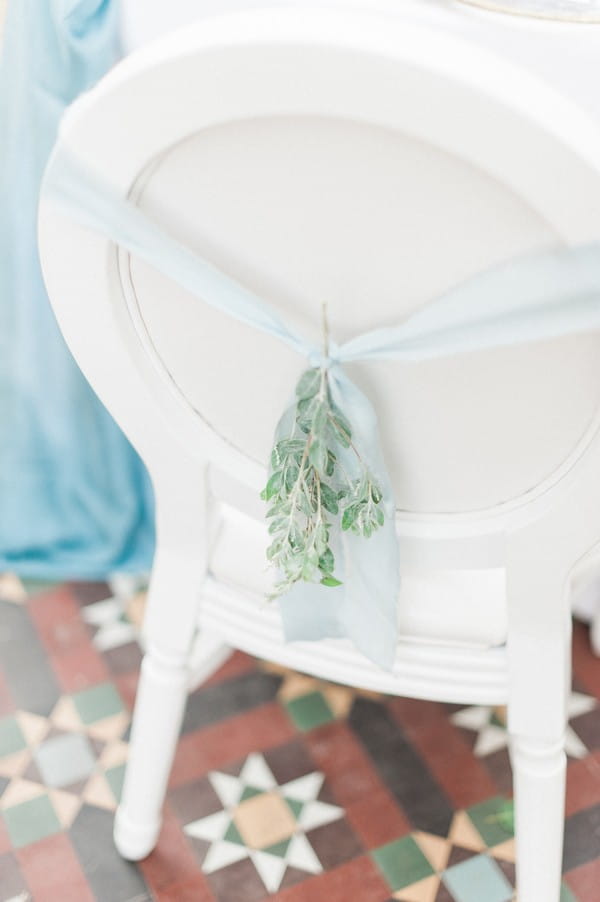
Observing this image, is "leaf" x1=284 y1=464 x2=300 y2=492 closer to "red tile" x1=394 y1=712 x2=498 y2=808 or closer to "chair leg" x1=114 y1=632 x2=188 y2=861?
"chair leg" x1=114 y1=632 x2=188 y2=861

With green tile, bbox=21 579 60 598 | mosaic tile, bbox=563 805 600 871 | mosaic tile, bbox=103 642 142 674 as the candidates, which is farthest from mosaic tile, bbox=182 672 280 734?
mosaic tile, bbox=563 805 600 871

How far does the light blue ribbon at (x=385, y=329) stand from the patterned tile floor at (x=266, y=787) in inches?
22.0

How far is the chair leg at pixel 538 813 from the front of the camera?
1.06 meters

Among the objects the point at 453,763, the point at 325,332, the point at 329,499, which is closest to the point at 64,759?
the point at 453,763

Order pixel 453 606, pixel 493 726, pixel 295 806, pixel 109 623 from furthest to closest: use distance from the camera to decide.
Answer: pixel 109 623 → pixel 493 726 → pixel 295 806 → pixel 453 606

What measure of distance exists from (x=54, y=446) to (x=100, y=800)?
531mm

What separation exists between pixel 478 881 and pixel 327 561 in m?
0.65

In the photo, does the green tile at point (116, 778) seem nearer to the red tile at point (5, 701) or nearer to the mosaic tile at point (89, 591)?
the red tile at point (5, 701)

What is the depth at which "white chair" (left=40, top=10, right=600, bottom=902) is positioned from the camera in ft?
2.05

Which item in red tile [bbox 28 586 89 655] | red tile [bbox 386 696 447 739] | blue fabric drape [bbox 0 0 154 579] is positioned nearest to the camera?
blue fabric drape [bbox 0 0 154 579]

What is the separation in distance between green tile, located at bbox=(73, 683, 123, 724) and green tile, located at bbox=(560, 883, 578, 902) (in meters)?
0.62

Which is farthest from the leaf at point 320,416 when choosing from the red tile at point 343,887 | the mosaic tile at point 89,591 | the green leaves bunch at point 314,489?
the mosaic tile at point 89,591

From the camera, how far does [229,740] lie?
150 centimetres

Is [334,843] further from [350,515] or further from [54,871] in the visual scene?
[350,515]
